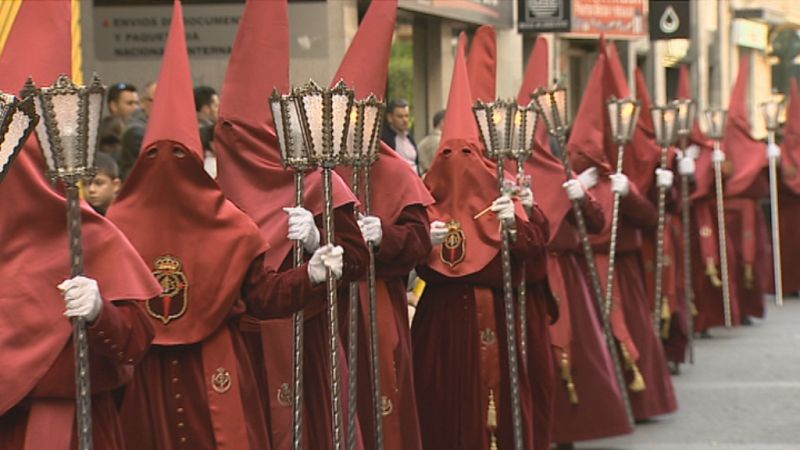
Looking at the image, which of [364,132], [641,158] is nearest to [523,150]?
[364,132]

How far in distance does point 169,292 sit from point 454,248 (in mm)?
2765

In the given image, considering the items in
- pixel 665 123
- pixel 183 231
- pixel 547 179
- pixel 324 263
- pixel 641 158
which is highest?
pixel 665 123

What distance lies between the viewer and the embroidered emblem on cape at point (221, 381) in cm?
644

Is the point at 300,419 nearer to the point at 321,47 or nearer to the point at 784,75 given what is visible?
the point at 321,47

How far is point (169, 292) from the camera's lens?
21.1 ft

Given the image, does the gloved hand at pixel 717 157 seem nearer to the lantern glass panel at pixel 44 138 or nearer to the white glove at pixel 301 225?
the white glove at pixel 301 225

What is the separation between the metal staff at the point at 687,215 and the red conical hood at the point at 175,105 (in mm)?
7402

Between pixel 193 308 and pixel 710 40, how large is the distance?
3395 centimetres

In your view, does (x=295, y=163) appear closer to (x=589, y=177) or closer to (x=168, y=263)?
(x=168, y=263)

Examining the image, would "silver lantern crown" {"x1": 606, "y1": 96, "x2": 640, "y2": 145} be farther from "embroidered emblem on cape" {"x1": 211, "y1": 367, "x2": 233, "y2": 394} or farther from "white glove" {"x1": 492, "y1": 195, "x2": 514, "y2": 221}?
"embroidered emblem on cape" {"x1": 211, "y1": 367, "x2": 233, "y2": 394}

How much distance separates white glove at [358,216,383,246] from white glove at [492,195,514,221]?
1.05 meters

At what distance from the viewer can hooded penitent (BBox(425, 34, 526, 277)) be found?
9000 millimetres

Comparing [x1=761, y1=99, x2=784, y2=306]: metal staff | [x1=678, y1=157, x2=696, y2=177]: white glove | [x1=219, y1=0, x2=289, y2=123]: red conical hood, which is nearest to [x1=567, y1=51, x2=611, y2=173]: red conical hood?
[x1=678, y1=157, x2=696, y2=177]: white glove

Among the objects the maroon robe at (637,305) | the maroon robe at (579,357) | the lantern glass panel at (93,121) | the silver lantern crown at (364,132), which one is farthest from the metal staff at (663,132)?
the lantern glass panel at (93,121)
